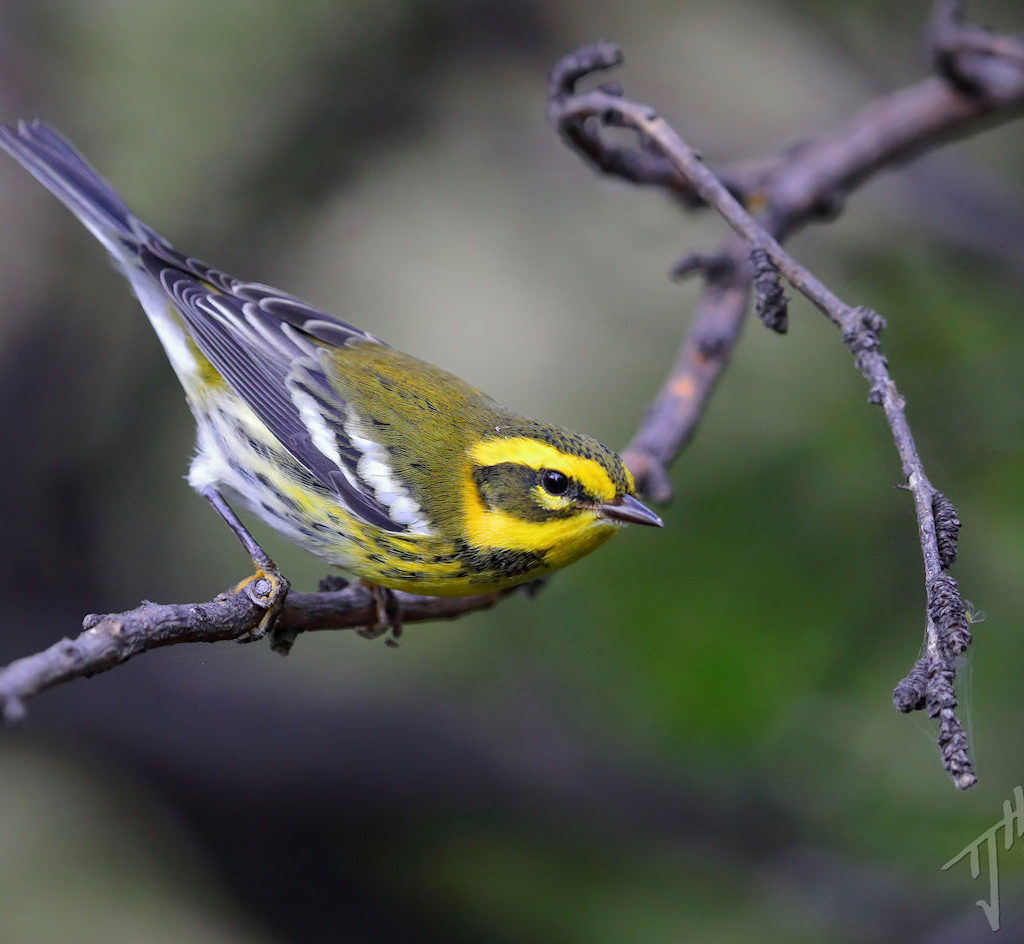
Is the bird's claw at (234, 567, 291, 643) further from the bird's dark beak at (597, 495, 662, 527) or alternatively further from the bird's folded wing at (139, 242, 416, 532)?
the bird's dark beak at (597, 495, 662, 527)

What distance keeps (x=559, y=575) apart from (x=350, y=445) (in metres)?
1.20

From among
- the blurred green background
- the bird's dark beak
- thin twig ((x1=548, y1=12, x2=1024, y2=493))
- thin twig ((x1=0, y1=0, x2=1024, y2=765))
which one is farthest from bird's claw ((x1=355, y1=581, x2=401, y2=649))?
thin twig ((x1=548, y1=12, x2=1024, y2=493))

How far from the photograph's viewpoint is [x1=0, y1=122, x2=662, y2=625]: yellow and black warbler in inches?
138

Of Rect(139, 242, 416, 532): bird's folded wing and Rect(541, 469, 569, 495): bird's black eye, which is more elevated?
Rect(139, 242, 416, 532): bird's folded wing

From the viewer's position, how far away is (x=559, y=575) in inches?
183

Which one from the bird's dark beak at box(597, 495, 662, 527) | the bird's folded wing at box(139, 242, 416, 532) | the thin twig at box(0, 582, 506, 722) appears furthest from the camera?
the bird's folded wing at box(139, 242, 416, 532)

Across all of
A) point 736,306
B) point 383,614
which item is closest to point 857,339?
point 736,306

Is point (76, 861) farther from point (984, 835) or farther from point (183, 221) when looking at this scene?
point (984, 835)

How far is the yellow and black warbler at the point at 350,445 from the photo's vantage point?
350 centimetres

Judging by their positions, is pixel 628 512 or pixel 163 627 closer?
pixel 163 627

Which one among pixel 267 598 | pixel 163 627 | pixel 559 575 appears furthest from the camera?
pixel 559 575

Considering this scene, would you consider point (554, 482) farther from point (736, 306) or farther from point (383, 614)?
point (736, 306)

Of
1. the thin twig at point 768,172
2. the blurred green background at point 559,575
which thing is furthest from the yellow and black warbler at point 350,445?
the blurred green background at point 559,575

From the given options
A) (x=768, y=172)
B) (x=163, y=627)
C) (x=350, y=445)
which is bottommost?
(x=163, y=627)
